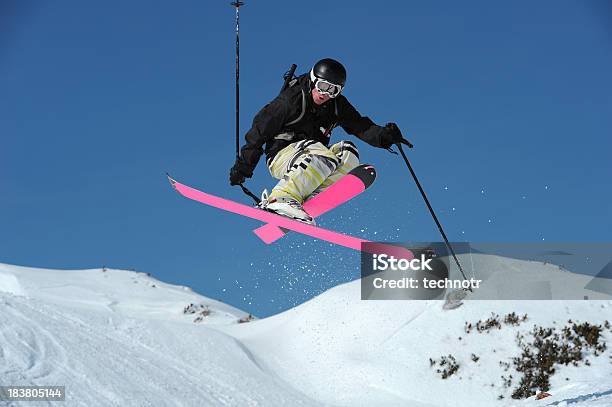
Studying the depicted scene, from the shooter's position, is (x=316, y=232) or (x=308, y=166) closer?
(x=308, y=166)

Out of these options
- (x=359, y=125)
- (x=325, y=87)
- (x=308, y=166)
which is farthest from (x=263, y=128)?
(x=359, y=125)

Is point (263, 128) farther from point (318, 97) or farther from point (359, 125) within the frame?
point (359, 125)

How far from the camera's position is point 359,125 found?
7895 millimetres

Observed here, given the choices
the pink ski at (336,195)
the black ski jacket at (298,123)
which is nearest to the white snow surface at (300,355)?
the pink ski at (336,195)

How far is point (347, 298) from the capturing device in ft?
54.7

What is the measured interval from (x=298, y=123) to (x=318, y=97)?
1.25 ft

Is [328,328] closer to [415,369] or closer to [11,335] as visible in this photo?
[415,369]

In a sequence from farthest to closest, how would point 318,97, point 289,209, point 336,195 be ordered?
point 336,195, point 289,209, point 318,97

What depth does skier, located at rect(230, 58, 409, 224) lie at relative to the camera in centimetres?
731

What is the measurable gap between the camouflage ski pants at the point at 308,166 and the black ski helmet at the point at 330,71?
75 centimetres

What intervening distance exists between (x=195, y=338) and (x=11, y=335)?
4339 millimetres

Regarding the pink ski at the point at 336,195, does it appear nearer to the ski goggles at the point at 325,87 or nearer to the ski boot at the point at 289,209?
the ski boot at the point at 289,209

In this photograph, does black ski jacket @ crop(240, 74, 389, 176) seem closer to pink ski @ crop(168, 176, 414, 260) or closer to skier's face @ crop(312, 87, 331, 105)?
skier's face @ crop(312, 87, 331, 105)

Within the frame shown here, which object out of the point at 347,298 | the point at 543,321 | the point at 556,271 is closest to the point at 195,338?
the point at 347,298
